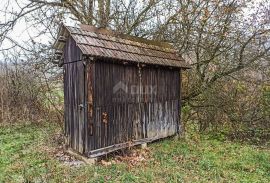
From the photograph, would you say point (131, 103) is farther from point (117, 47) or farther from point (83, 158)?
point (83, 158)

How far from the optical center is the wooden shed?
758 centimetres

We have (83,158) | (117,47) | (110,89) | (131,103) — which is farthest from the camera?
(131,103)

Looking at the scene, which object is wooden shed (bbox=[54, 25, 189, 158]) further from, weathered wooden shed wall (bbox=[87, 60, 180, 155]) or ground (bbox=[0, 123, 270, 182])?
ground (bbox=[0, 123, 270, 182])

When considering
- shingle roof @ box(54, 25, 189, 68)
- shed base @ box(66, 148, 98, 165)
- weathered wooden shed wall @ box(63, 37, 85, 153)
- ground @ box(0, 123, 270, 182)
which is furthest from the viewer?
weathered wooden shed wall @ box(63, 37, 85, 153)

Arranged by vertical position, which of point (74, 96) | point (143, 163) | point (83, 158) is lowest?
point (143, 163)

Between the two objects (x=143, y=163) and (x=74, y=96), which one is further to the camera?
(x=74, y=96)

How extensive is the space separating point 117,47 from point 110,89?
4.48 feet

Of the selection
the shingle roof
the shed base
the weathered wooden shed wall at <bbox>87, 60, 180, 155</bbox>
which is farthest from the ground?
the shingle roof

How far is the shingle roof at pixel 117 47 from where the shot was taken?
7.64 m

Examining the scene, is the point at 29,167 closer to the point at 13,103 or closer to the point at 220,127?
the point at 13,103

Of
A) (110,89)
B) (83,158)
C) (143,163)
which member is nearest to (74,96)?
(110,89)

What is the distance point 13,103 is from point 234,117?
11.0m

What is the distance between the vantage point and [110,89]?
8.07 metres

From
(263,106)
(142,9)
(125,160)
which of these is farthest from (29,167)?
(263,106)
